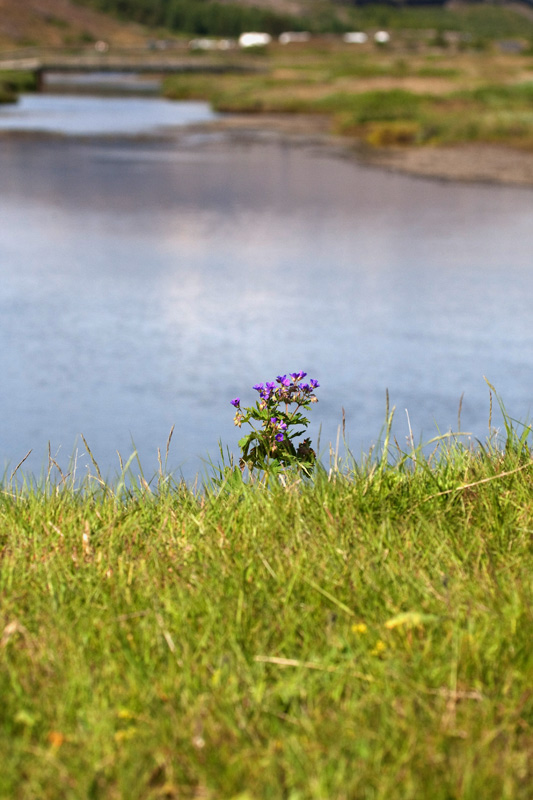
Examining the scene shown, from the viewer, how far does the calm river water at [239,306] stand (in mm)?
6340

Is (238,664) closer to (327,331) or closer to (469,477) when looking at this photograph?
(469,477)

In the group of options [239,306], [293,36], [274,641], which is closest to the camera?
[274,641]

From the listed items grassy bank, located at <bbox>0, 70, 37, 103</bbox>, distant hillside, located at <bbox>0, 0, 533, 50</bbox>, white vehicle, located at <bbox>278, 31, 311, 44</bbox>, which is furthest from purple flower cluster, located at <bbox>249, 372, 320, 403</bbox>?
white vehicle, located at <bbox>278, 31, 311, 44</bbox>

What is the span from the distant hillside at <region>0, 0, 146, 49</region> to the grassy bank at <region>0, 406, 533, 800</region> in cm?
11188

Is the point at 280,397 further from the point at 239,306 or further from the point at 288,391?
the point at 239,306

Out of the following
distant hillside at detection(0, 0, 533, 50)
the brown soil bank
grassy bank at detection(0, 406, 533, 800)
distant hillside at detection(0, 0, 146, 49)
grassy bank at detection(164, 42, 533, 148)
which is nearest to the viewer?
grassy bank at detection(0, 406, 533, 800)

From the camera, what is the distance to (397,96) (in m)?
37.6

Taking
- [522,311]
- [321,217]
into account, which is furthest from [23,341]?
[321,217]

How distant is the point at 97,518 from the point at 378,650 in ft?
4.06

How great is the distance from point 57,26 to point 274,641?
15058 cm

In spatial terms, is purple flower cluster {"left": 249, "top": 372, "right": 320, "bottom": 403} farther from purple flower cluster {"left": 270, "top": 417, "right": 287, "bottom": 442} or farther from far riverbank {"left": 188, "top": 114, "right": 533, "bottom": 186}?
far riverbank {"left": 188, "top": 114, "right": 533, "bottom": 186}

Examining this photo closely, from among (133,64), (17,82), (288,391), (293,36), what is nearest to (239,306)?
(288,391)

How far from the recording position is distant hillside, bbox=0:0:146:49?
126875mm

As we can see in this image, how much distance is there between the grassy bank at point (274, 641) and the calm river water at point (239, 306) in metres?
0.62
